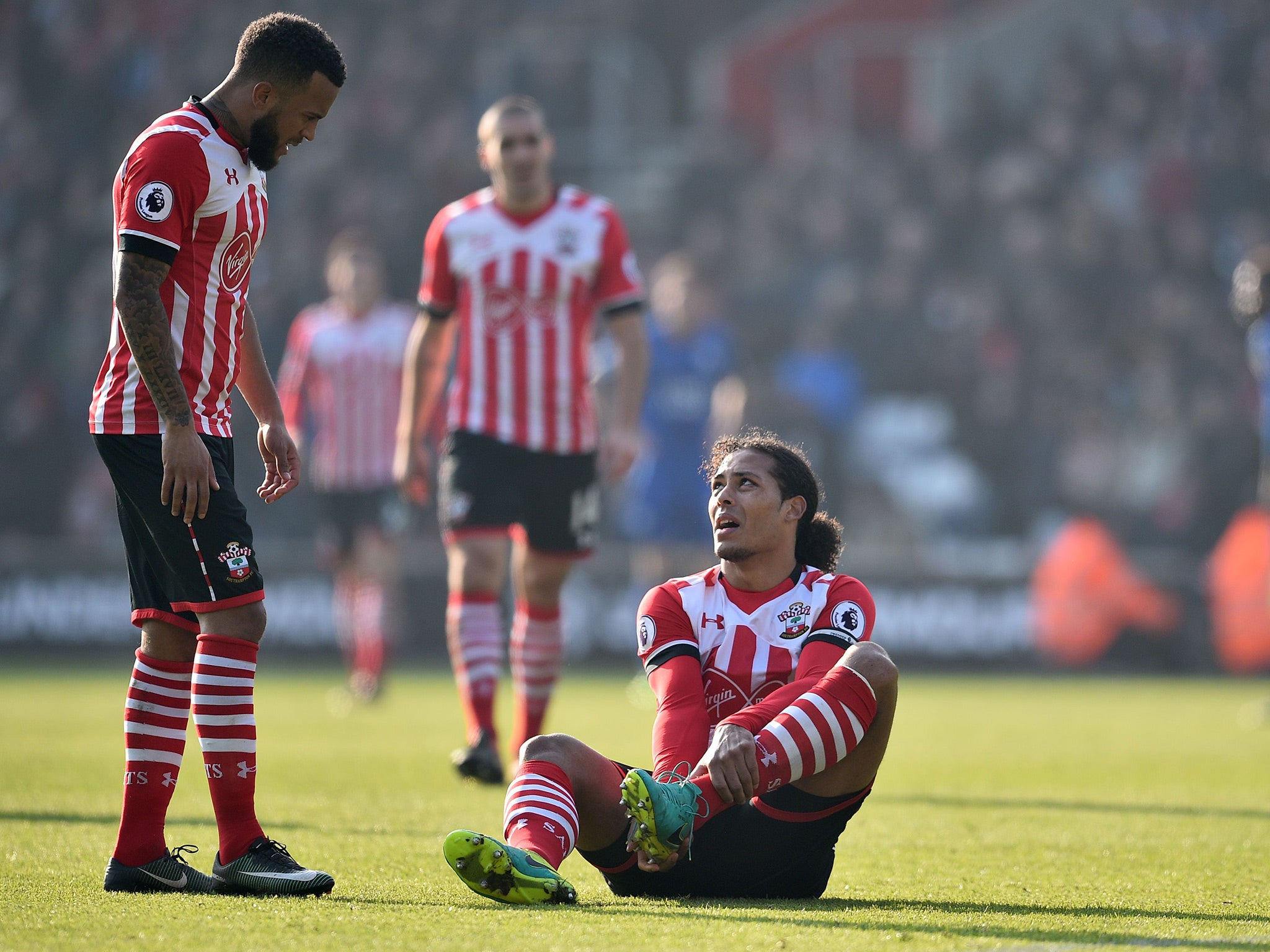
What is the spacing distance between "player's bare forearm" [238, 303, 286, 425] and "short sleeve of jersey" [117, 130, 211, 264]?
49 centimetres

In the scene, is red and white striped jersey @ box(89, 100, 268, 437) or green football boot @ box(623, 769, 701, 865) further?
red and white striped jersey @ box(89, 100, 268, 437)

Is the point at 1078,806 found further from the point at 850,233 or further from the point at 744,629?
the point at 850,233

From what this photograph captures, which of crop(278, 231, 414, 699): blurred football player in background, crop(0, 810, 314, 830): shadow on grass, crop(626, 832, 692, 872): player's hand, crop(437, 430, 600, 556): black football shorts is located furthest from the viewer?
crop(278, 231, 414, 699): blurred football player in background

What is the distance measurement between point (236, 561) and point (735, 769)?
122cm

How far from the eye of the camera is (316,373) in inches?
400

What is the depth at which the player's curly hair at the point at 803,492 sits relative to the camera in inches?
158

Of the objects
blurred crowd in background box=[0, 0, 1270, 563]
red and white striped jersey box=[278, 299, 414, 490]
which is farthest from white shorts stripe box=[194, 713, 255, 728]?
blurred crowd in background box=[0, 0, 1270, 563]

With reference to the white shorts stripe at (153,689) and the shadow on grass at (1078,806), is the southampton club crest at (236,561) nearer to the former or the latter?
the white shorts stripe at (153,689)

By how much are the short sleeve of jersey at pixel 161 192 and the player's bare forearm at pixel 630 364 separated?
2979 millimetres

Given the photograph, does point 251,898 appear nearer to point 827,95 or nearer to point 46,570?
point 46,570

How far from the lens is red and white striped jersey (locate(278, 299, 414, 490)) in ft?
32.9

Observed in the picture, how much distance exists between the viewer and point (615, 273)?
647 centimetres

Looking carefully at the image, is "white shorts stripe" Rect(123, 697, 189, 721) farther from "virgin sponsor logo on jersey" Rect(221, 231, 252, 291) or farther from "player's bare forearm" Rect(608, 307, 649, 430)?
"player's bare forearm" Rect(608, 307, 649, 430)

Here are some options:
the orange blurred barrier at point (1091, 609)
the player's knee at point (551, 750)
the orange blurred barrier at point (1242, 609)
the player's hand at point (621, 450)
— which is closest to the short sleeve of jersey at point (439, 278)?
the player's hand at point (621, 450)
